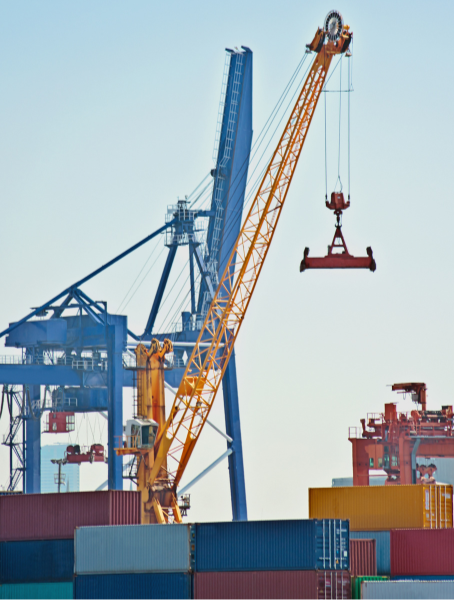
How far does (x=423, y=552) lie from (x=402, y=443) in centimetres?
2471

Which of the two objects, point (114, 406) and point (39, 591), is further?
point (114, 406)

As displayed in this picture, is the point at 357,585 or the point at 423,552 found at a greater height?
the point at 423,552

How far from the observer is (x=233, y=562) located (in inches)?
1569

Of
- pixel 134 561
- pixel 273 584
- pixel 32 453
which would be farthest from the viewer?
pixel 32 453

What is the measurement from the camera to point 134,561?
4062cm

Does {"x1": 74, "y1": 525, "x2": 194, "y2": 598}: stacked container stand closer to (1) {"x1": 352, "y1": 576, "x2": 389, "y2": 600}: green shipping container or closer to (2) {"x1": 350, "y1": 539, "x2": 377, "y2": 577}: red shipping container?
(1) {"x1": 352, "y1": 576, "x2": 389, "y2": 600}: green shipping container

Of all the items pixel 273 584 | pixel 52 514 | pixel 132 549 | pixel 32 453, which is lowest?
pixel 273 584

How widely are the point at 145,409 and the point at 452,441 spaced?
19.0m

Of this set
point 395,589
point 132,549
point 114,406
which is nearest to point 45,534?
point 132,549

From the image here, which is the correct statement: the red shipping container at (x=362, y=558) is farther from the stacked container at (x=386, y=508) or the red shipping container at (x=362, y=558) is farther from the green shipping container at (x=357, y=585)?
the stacked container at (x=386, y=508)

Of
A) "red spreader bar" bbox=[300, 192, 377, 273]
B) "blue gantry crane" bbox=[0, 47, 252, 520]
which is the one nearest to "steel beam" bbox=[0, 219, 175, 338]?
"blue gantry crane" bbox=[0, 47, 252, 520]

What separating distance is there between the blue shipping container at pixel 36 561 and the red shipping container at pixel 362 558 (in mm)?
9794

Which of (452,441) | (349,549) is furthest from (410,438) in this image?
(349,549)

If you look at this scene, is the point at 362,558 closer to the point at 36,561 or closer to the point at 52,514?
the point at 52,514
